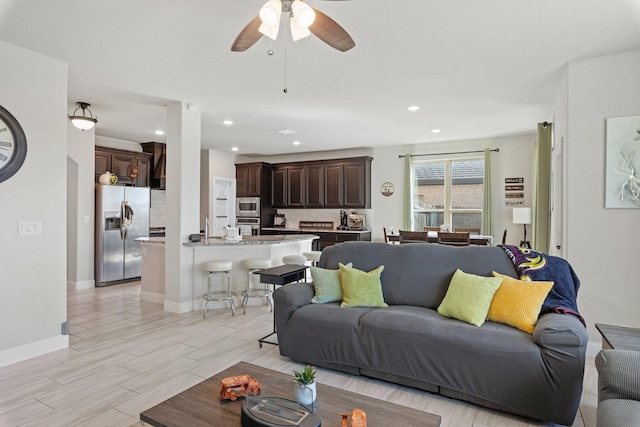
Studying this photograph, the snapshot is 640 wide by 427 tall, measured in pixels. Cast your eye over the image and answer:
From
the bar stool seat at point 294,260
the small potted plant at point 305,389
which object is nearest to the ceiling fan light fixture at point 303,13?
the small potted plant at point 305,389

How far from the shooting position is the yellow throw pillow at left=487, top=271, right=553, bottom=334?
2.54 metres

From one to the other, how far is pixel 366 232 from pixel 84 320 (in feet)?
17.3

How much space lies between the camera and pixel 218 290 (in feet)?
16.5

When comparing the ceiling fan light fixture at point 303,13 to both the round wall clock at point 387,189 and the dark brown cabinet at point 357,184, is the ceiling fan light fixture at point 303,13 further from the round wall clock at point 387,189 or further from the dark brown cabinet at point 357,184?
the round wall clock at point 387,189

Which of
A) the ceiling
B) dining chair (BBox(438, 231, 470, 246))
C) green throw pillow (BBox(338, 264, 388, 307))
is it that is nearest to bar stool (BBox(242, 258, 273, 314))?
green throw pillow (BBox(338, 264, 388, 307))

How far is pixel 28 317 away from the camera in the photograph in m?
3.29

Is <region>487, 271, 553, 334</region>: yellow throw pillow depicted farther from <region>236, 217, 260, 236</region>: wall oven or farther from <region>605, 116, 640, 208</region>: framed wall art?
<region>236, 217, 260, 236</region>: wall oven

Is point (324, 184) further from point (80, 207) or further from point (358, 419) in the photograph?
point (358, 419)

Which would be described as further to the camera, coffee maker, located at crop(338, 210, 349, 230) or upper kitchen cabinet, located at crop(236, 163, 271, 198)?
upper kitchen cabinet, located at crop(236, 163, 271, 198)

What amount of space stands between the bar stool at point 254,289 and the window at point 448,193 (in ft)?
12.9

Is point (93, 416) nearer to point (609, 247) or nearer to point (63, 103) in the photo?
point (63, 103)

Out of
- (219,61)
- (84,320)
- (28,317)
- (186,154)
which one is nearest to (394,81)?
(219,61)

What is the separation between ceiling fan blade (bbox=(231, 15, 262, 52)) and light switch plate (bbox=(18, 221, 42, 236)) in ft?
8.22

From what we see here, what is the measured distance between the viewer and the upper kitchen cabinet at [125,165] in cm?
662
